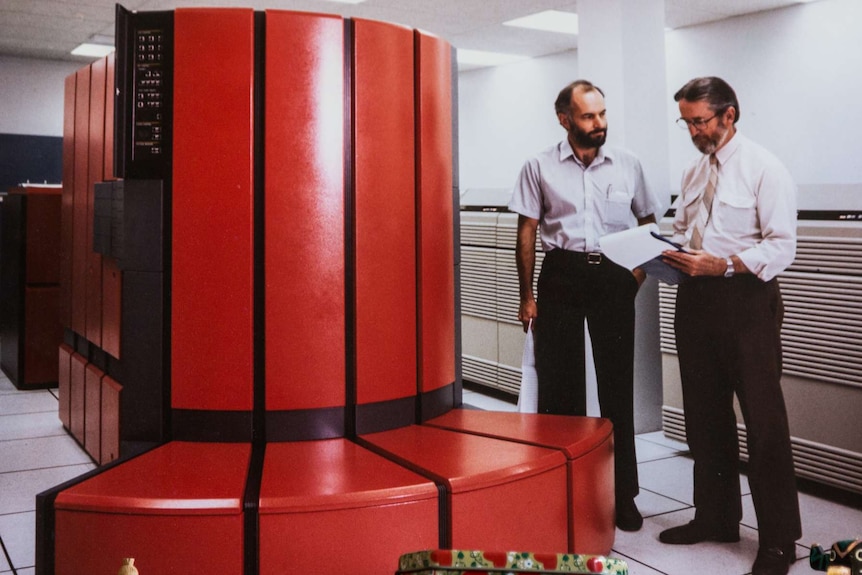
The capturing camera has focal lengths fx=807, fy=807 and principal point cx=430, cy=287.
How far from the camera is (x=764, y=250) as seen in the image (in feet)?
8.30

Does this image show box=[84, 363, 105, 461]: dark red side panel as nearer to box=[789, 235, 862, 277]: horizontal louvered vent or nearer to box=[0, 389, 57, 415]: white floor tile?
box=[0, 389, 57, 415]: white floor tile

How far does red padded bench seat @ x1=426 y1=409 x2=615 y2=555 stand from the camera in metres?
2.49

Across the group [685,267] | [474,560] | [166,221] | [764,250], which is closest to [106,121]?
[166,221]

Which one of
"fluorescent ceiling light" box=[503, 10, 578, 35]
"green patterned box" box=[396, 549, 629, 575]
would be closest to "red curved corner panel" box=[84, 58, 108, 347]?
"green patterned box" box=[396, 549, 629, 575]

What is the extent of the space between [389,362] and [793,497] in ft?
4.47

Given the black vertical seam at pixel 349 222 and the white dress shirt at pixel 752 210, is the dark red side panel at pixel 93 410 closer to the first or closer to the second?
the black vertical seam at pixel 349 222

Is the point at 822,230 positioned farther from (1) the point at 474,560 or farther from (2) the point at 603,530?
(1) the point at 474,560

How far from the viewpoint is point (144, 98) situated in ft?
8.26

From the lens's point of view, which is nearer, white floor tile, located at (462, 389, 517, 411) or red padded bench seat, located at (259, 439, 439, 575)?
red padded bench seat, located at (259, 439, 439, 575)

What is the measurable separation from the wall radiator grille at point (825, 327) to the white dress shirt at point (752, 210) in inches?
32.8

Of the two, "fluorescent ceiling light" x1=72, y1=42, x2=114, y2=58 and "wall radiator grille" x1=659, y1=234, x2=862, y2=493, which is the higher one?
"fluorescent ceiling light" x1=72, y1=42, x2=114, y2=58

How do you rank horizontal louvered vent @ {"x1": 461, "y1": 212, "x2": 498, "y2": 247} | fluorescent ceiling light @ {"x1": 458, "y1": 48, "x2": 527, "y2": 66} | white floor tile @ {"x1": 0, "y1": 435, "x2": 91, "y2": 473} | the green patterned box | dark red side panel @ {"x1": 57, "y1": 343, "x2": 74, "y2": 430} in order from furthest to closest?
fluorescent ceiling light @ {"x1": 458, "y1": 48, "x2": 527, "y2": 66}
horizontal louvered vent @ {"x1": 461, "y1": 212, "x2": 498, "y2": 247}
dark red side panel @ {"x1": 57, "y1": 343, "x2": 74, "y2": 430}
white floor tile @ {"x1": 0, "y1": 435, "x2": 91, "y2": 473}
the green patterned box

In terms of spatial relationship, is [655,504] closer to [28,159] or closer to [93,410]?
[93,410]

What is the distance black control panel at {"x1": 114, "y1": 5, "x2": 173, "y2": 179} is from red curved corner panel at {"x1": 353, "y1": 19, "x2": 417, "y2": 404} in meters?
0.59
